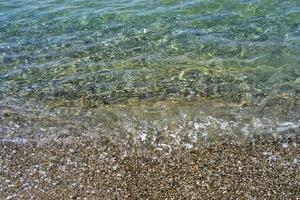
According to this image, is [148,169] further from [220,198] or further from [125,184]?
[220,198]

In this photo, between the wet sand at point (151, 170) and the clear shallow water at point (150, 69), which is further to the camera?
the clear shallow water at point (150, 69)

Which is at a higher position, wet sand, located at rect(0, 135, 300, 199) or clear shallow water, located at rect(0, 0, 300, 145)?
clear shallow water, located at rect(0, 0, 300, 145)

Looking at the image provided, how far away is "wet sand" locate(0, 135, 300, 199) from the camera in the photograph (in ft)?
26.6

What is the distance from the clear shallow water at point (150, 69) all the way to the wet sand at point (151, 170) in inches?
21.9

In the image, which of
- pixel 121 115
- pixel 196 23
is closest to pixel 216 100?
pixel 121 115

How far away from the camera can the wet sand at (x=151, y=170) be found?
8.09 meters

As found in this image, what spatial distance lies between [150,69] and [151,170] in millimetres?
5039

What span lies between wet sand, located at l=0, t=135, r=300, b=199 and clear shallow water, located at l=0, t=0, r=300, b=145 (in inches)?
21.9

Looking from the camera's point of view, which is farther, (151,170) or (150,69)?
(150,69)

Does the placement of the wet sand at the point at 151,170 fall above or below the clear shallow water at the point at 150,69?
below

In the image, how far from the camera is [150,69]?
13.2m

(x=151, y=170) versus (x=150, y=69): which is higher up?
(x=150, y=69)

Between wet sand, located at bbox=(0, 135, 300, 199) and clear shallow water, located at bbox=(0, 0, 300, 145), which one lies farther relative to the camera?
clear shallow water, located at bbox=(0, 0, 300, 145)

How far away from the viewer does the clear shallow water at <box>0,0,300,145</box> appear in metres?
10.6
